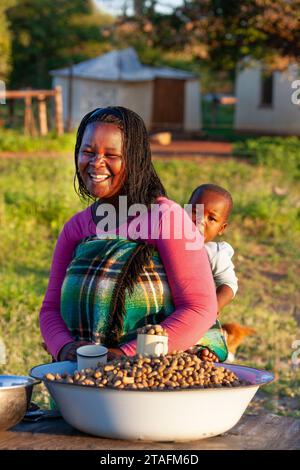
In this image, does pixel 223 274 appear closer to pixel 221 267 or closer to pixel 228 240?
pixel 221 267

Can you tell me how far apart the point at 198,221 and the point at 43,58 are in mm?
32074

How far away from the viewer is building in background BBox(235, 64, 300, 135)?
85.4ft

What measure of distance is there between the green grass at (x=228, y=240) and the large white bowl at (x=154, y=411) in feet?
9.61

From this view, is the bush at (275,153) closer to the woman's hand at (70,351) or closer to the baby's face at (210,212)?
the baby's face at (210,212)

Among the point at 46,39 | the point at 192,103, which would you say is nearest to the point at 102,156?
the point at 192,103

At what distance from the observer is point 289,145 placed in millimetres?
17859

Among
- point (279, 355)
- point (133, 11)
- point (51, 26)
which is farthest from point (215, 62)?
point (51, 26)

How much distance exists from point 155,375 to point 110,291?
0.44 m

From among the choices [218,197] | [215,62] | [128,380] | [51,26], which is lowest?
[128,380]

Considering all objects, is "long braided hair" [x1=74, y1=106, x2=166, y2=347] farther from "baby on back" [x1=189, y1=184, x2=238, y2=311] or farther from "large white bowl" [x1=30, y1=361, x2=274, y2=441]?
"baby on back" [x1=189, y1=184, x2=238, y2=311]

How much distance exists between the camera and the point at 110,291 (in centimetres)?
250

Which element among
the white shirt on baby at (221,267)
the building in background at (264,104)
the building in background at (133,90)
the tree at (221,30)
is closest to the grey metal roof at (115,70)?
the building in background at (133,90)

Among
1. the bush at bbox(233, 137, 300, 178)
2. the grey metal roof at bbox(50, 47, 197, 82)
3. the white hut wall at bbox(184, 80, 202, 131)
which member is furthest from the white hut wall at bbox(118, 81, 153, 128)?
the bush at bbox(233, 137, 300, 178)
